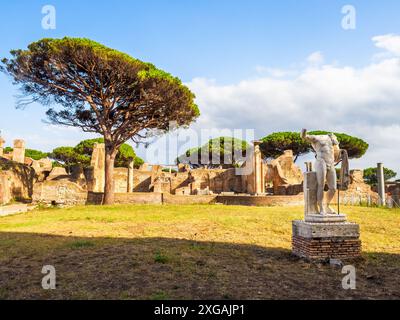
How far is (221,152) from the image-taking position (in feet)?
176

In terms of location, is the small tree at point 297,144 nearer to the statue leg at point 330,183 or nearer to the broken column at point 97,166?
the broken column at point 97,166

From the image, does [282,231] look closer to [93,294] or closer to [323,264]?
[323,264]

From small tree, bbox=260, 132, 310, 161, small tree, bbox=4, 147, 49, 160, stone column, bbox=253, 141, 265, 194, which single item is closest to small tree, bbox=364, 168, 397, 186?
small tree, bbox=260, 132, 310, 161

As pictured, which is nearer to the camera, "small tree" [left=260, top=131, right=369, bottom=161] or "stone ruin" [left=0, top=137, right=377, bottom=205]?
"stone ruin" [left=0, top=137, right=377, bottom=205]

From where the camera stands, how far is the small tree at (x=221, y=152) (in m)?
53.2

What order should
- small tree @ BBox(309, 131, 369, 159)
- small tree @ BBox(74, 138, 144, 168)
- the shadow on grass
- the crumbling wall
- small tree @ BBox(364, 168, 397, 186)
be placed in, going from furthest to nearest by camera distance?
small tree @ BBox(364, 168, 397, 186)
small tree @ BBox(74, 138, 144, 168)
small tree @ BBox(309, 131, 369, 159)
the crumbling wall
the shadow on grass

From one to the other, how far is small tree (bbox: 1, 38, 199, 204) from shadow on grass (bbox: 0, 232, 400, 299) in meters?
12.5

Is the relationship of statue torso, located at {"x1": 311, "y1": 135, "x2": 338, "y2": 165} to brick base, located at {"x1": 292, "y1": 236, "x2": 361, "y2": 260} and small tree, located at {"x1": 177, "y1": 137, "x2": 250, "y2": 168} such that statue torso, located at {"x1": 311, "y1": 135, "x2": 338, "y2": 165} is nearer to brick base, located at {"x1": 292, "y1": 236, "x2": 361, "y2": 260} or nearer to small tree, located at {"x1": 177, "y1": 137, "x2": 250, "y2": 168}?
brick base, located at {"x1": 292, "y1": 236, "x2": 361, "y2": 260}

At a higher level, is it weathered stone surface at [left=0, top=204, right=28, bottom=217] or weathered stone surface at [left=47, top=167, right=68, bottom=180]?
weathered stone surface at [left=47, top=167, right=68, bottom=180]

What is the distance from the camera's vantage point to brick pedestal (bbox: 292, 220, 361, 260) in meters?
5.72

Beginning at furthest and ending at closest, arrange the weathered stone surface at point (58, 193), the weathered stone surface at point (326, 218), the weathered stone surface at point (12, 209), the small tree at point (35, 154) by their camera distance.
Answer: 1. the small tree at point (35, 154)
2. the weathered stone surface at point (58, 193)
3. the weathered stone surface at point (12, 209)
4. the weathered stone surface at point (326, 218)

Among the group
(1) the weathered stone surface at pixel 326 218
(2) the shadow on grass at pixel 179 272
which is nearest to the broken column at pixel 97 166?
(2) the shadow on grass at pixel 179 272

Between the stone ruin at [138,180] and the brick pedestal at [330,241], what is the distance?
53.7 ft

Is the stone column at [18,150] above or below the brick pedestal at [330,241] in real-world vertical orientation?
above
